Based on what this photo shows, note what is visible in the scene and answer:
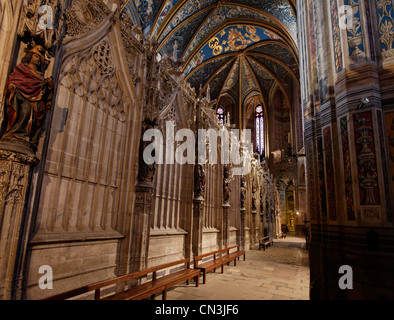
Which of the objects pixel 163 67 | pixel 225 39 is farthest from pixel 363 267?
pixel 225 39

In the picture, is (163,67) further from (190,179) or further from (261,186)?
A: (261,186)

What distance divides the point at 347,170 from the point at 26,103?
5333mm

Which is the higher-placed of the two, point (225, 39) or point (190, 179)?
point (225, 39)

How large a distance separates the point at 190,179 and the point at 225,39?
60.5 feet

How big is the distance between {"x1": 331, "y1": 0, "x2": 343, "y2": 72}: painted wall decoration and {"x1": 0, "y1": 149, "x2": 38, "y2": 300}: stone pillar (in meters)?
5.62

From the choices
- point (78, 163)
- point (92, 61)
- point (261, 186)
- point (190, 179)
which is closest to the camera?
point (78, 163)

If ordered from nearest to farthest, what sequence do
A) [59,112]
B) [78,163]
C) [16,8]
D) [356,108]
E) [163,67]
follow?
[16,8]
[356,108]
[59,112]
[78,163]
[163,67]

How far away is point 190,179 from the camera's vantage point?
9039 mm

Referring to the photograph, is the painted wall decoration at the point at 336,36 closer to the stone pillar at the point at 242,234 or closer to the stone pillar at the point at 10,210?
the stone pillar at the point at 10,210

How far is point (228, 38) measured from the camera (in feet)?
74.7

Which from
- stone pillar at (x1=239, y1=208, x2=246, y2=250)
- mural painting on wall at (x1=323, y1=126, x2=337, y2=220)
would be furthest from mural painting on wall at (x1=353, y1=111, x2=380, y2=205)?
stone pillar at (x1=239, y1=208, x2=246, y2=250)

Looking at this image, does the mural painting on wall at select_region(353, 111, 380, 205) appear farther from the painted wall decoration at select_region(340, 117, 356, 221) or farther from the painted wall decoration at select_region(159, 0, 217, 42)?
the painted wall decoration at select_region(159, 0, 217, 42)

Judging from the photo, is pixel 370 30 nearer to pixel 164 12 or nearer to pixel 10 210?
pixel 10 210
